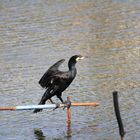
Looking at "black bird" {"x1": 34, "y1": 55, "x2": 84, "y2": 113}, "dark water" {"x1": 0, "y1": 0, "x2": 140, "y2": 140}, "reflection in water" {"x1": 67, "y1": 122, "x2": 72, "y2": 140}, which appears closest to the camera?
"reflection in water" {"x1": 67, "y1": 122, "x2": 72, "y2": 140}

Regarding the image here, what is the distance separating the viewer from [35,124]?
1747 centimetres

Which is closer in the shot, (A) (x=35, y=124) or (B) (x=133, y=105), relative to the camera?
(A) (x=35, y=124)

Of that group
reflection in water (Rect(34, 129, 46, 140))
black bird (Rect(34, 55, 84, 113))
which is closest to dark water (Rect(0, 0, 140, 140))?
reflection in water (Rect(34, 129, 46, 140))

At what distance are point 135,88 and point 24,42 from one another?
32.8 ft

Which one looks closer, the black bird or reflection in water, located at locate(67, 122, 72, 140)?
reflection in water, located at locate(67, 122, 72, 140)

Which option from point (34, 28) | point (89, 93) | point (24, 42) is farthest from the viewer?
point (34, 28)

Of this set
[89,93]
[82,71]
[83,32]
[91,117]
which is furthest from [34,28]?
[91,117]

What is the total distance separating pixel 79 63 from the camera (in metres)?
25.0

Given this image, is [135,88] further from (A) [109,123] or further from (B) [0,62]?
(B) [0,62]

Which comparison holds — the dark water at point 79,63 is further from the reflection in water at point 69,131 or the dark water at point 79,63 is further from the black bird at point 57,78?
the black bird at point 57,78

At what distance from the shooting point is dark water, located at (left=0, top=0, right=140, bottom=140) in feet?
56.2

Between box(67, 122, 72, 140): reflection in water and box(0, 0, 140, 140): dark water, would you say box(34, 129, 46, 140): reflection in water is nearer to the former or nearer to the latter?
box(0, 0, 140, 140): dark water

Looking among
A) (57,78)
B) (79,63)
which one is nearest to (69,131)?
(57,78)

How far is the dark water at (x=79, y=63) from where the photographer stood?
17125mm
